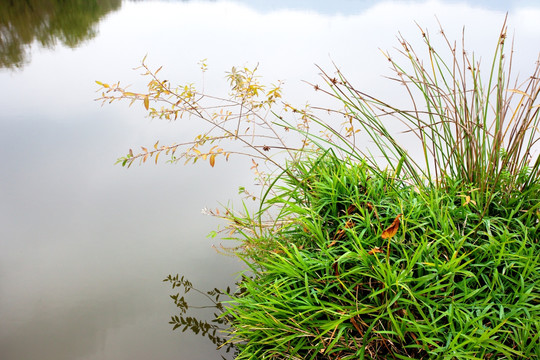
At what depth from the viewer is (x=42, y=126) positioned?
371 centimetres

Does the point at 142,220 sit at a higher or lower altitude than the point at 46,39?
lower

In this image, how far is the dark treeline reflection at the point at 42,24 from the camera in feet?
19.0

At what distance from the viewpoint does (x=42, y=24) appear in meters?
7.04

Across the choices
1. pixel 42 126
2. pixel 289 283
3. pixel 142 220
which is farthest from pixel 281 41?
pixel 289 283

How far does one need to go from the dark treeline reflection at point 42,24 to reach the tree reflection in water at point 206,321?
4524 millimetres

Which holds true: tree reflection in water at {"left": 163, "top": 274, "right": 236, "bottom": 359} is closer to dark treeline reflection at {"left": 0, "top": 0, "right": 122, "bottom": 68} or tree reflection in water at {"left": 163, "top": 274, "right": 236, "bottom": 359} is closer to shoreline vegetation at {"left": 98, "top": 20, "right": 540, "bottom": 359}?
shoreline vegetation at {"left": 98, "top": 20, "right": 540, "bottom": 359}

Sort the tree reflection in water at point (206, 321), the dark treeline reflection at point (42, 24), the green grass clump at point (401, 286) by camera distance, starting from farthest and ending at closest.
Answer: the dark treeline reflection at point (42, 24) → the tree reflection in water at point (206, 321) → the green grass clump at point (401, 286)

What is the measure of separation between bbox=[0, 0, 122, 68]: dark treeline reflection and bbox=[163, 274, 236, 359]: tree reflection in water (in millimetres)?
4524

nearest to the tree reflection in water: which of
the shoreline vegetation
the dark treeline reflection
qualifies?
the shoreline vegetation

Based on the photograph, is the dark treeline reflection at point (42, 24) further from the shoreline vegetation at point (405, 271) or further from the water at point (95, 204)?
the shoreline vegetation at point (405, 271)

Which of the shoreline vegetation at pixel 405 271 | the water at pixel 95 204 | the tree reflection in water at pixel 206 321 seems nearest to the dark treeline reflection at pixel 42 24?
the water at pixel 95 204

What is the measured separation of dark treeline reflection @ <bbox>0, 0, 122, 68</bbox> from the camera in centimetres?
579

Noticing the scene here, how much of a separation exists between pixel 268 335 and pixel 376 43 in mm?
5143

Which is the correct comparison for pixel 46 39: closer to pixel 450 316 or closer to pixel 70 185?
pixel 70 185
